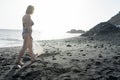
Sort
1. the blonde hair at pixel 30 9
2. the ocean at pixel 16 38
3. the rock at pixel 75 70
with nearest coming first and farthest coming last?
Answer: 1. the rock at pixel 75 70
2. the blonde hair at pixel 30 9
3. the ocean at pixel 16 38

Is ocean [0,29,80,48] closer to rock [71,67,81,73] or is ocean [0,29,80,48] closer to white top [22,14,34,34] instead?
white top [22,14,34,34]

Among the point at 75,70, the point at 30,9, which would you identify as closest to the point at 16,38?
the point at 30,9

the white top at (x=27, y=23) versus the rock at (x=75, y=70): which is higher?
the white top at (x=27, y=23)

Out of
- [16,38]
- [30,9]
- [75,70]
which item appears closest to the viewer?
[75,70]

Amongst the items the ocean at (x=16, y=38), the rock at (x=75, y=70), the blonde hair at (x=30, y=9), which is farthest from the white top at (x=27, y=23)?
the ocean at (x=16, y=38)

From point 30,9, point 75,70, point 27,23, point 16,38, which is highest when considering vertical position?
point 30,9

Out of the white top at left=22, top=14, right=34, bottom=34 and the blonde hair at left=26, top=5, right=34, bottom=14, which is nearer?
the blonde hair at left=26, top=5, right=34, bottom=14

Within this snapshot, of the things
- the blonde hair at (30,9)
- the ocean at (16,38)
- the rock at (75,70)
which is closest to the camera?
the rock at (75,70)

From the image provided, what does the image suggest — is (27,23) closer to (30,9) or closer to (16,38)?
(30,9)

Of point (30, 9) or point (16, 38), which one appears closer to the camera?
point (30, 9)

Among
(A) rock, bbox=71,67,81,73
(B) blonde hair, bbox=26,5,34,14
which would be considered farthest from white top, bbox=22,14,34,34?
(A) rock, bbox=71,67,81,73

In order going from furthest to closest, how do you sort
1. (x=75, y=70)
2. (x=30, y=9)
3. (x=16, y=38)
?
(x=16, y=38), (x=30, y=9), (x=75, y=70)

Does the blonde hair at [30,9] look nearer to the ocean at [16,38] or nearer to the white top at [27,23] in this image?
the white top at [27,23]

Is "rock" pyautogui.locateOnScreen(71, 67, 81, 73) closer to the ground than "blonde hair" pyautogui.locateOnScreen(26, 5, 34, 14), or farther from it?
closer to the ground
